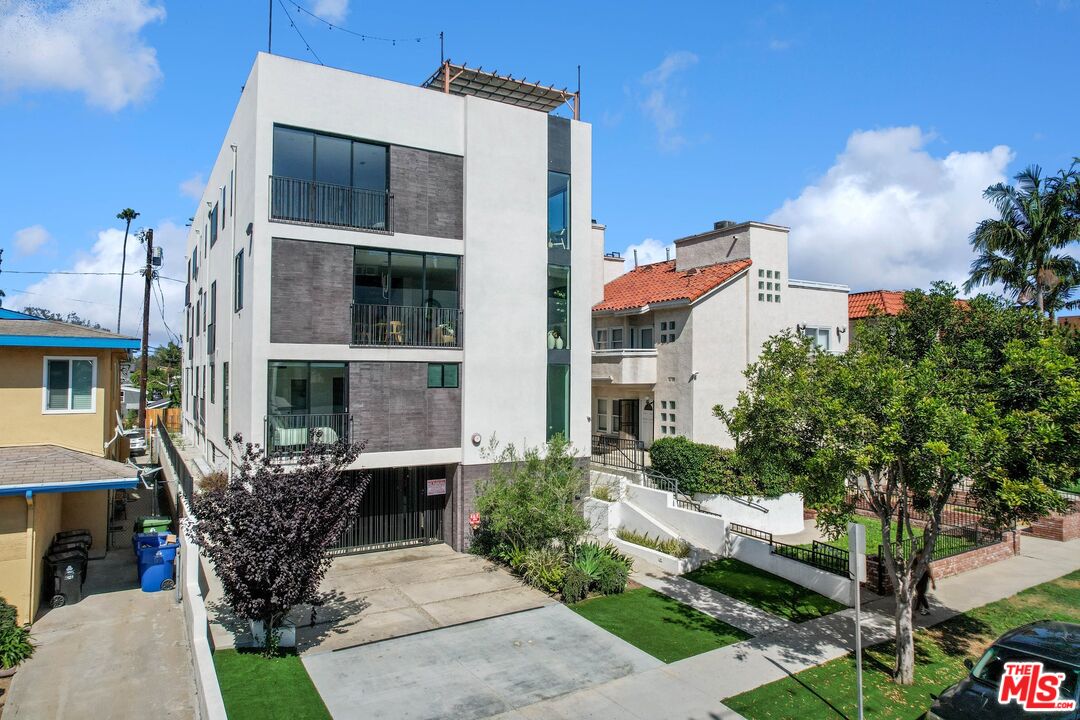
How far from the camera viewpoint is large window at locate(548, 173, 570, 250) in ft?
66.8

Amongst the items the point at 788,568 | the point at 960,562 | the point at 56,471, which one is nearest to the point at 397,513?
the point at 56,471

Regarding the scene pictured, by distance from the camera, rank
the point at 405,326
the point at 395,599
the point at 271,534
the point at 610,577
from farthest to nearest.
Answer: the point at 405,326 → the point at 610,577 → the point at 395,599 → the point at 271,534

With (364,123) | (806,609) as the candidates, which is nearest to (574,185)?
(364,123)

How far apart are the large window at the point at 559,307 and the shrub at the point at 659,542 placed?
570 centimetres

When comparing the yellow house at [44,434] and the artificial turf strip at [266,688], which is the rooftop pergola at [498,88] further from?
the artificial turf strip at [266,688]

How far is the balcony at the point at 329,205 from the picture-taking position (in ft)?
55.3

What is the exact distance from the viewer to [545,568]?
1606 centimetres

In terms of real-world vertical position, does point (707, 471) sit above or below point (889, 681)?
above

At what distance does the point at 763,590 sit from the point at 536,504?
18.2 ft

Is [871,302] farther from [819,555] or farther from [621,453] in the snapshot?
[819,555]

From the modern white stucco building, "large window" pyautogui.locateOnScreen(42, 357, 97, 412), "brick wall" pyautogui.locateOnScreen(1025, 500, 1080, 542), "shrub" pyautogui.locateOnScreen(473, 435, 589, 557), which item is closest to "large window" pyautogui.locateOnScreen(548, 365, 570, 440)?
the modern white stucco building

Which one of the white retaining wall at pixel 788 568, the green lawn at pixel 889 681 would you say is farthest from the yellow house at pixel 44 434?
the white retaining wall at pixel 788 568

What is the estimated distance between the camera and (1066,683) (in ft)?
28.8

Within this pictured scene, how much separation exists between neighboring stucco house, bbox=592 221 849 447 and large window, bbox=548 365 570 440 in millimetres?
5762
